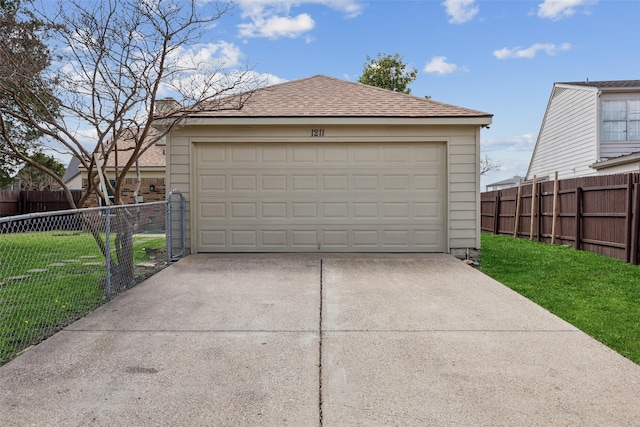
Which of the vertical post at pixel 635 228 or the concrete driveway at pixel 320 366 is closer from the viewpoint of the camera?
the concrete driveway at pixel 320 366

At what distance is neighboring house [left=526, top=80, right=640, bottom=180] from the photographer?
16.6 meters

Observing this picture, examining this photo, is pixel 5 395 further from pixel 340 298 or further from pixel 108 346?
pixel 340 298

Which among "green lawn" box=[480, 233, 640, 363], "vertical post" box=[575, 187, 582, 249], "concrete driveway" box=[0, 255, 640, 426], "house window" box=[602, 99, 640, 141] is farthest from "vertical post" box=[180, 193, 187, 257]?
"house window" box=[602, 99, 640, 141]

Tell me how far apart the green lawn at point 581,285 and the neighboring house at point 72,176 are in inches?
1140

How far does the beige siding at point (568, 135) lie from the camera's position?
677 inches

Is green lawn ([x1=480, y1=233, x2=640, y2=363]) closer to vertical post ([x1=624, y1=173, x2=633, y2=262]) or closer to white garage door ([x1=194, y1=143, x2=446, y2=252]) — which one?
vertical post ([x1=624, y1=173, x2=633, y2=262])

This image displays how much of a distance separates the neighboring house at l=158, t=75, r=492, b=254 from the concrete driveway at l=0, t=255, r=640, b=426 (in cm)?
333

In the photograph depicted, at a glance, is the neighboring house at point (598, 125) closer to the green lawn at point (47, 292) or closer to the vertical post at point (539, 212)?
the vertical post at point (539, 212)

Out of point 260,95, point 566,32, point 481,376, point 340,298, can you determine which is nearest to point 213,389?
point 481,376

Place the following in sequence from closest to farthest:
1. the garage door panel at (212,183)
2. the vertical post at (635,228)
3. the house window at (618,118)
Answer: the vertical post at (635,228) < the garage door panel at (212,183) < the house window at (618,118)

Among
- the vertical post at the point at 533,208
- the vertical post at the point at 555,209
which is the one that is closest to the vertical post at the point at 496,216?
the vertical post at the point at 533,208

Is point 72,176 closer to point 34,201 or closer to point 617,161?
point 34,201

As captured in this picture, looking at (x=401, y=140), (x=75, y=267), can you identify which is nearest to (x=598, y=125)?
(x=401, y=140)

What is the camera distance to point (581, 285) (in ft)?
23.1
